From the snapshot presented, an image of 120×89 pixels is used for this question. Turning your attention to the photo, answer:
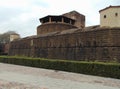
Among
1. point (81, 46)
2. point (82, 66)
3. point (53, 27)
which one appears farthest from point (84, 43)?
point (53, 27)

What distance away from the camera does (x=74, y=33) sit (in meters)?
17.4

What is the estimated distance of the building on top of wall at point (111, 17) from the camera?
1584cm

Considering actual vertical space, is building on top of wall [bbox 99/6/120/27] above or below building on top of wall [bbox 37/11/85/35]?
below

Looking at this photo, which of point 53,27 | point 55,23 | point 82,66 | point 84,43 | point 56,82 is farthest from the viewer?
point 53,27

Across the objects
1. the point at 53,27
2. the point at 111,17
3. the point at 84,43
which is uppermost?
the point at 53,27

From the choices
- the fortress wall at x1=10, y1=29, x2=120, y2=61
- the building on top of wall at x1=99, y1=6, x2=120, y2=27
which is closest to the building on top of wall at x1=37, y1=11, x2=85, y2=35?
the fortress wall at x1=10, y1=29, x2=120, y2=61

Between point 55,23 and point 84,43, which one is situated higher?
point 55,23

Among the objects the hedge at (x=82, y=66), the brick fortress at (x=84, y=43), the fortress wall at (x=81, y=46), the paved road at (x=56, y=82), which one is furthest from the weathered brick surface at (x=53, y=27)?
the paved road at (x=56, y=82)

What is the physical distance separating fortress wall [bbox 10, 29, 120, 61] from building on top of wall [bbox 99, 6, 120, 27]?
1.67 m

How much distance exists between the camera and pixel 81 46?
16344 mm

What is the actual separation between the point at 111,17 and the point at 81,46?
10.1 feet

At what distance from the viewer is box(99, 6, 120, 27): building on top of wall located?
624 inches

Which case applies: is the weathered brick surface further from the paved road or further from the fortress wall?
the paved road

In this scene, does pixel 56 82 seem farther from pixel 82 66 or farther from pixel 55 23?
pixel 55 23
